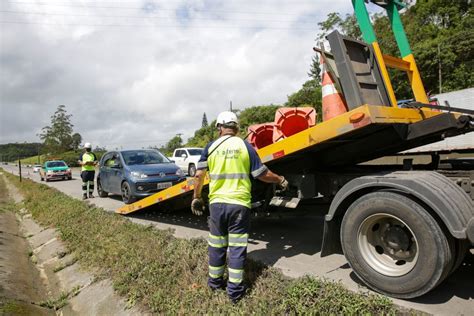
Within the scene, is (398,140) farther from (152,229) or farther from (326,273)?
(152,229)

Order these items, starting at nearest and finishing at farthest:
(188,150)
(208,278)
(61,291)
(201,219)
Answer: (208,278) → (61,291) → (201,219) → (188,150)

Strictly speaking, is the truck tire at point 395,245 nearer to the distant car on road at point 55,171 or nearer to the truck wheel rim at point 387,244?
the truck wheel rim at point 387,244

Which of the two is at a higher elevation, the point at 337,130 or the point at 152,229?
the point at 337,130

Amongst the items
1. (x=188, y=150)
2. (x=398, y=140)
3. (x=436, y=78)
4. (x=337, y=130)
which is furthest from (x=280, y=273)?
(x=436, y=78)

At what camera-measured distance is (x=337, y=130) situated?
3.35 meters

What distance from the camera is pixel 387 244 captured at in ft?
10.5

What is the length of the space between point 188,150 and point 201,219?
47.4 ft

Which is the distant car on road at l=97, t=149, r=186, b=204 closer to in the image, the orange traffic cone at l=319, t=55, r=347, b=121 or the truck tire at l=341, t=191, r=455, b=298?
the orange traffic cone at l=319, t=55, r=347, b=121

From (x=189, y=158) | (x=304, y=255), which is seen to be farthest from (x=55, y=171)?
(x=304, y=255)

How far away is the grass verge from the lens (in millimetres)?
2996

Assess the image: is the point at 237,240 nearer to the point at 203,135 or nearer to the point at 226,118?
the point at 226,118

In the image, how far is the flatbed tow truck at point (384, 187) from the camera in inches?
110

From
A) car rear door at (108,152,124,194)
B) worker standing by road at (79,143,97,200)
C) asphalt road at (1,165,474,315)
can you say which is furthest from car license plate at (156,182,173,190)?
worker standing by road at (79,143,97,200)

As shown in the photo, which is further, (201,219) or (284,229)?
(201,219)
